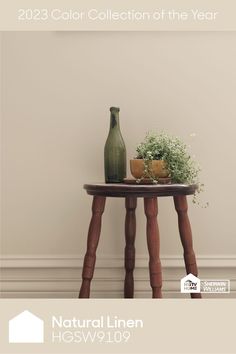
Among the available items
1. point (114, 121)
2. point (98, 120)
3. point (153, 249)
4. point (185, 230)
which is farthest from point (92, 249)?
point (98, 120)

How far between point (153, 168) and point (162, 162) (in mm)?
36

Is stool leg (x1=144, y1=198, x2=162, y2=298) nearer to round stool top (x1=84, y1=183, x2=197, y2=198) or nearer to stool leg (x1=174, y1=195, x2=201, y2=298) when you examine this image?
round stool top (x1=84, y1=183, x2=197, y2=198)

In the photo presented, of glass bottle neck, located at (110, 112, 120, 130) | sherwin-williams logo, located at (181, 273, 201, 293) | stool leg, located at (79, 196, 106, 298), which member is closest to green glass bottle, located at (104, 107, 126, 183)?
glass bottle neck, located at (110, 112, 120, 130)

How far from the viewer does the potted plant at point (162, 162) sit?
70.1 inches

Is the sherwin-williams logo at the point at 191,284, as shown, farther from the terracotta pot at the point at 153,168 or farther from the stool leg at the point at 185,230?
the terracotta pot at the point at 153,168

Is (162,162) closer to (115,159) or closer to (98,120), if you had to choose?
(115,159)

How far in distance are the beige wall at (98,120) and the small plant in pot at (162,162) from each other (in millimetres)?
298

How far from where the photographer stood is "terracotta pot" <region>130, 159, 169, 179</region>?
1.78 m

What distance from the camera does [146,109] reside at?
212cm

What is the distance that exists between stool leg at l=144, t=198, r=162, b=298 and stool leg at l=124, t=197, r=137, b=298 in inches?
12.9
